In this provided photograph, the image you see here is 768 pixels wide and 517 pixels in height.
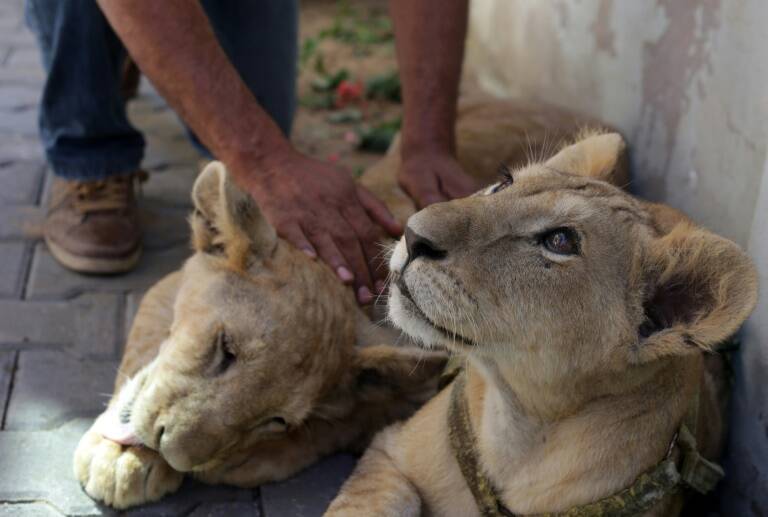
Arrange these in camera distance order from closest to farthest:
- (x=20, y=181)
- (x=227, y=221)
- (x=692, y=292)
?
(x=692, y=292)
(x=227, y=221)
(x=20, y=181)

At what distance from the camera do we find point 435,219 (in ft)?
8.82

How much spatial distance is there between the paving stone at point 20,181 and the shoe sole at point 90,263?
64 centimetres

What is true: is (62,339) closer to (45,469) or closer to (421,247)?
(45,469)

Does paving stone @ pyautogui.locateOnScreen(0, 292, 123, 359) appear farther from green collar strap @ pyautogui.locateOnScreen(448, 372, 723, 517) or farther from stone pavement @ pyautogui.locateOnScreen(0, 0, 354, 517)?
green collar strap @ pyautogui.locateOnScreen(448, 372, 723, 517)

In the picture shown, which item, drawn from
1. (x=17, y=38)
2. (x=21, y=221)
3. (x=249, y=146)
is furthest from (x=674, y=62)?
(x=17, y=38)

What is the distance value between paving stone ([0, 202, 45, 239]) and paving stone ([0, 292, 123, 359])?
1.97 feet

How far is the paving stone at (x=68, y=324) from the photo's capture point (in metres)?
4.11

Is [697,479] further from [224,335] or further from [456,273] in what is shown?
[224,335]

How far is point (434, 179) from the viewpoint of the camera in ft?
14.0

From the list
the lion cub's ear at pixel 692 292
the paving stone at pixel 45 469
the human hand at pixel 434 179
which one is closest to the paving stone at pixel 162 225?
the human hand at pixel 434 179

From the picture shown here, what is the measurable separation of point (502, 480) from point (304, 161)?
1.52 meters

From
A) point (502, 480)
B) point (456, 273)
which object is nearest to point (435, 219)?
point (456, 273)

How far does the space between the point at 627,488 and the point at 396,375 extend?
1.01 meters

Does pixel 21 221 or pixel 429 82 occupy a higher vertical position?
pixel 429 82
